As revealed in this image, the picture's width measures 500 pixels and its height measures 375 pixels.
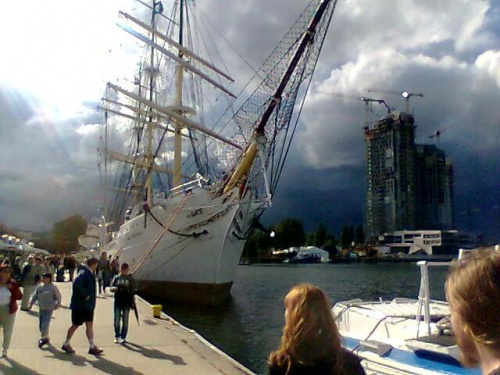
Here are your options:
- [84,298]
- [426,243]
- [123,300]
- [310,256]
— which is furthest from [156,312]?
[426,243]

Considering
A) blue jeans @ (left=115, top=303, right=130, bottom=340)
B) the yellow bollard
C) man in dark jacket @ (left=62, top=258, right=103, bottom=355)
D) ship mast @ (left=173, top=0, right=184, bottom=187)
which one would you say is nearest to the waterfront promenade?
blue jeans @ (left=115, top=303, right=130, bottom=340)

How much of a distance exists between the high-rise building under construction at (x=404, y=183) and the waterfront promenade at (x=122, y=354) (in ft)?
512

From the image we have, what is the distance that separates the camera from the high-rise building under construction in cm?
16388

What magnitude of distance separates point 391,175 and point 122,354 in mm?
169726

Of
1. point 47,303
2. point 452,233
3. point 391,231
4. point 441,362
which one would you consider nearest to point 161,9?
point 47,303

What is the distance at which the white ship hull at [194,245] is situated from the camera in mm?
28516

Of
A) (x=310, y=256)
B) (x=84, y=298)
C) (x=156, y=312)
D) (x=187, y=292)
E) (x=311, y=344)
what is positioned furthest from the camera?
(x=310, y=256)

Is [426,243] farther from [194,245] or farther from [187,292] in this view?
[187,292]

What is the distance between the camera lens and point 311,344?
274cm

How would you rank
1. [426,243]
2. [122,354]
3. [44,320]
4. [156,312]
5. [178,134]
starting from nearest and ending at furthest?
[122,354] < [44,320] < [156,312] < [178,134] < [426,243]

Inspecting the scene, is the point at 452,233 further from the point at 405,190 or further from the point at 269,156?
the point at 269,156

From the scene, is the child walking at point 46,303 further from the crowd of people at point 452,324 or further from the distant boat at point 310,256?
the distant boat at point 310,256

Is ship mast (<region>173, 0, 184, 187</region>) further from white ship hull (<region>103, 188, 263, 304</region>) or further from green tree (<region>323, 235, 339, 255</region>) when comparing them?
green tree (<region>323, 235, 339, 255</region>)

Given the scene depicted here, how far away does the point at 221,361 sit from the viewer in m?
8.88
